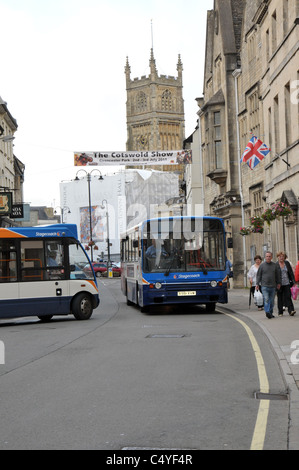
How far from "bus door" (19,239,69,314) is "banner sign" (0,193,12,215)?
26.0 meters

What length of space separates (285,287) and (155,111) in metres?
155

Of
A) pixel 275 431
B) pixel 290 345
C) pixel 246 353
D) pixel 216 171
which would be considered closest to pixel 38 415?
pixel 275 431

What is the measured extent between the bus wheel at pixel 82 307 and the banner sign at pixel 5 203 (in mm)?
26187

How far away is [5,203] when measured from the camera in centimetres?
4731

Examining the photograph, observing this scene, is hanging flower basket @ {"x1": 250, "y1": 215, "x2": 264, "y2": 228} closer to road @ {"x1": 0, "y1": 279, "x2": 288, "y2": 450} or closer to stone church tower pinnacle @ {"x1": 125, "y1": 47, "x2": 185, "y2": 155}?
road @ {"x1": 0, "y1": 279, "x2": 288, "y2": 450}

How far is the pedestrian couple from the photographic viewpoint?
63.9ft

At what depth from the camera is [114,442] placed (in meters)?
6.31

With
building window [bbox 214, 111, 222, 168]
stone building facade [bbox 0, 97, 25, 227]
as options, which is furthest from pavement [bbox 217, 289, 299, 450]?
stone building facade [bbox 0, 97, 25, 227]

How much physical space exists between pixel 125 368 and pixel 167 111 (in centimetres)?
16858

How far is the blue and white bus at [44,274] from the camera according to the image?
68.0 feet

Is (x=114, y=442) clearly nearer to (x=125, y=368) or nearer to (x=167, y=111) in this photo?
(x=125, y=368)

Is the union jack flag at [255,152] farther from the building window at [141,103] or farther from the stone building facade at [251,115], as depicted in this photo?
the building window at [141,103]

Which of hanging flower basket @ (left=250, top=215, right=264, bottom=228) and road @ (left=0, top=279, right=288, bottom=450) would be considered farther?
hanging flower basket @ (left=250, top=215, right=264, bottom=228)
